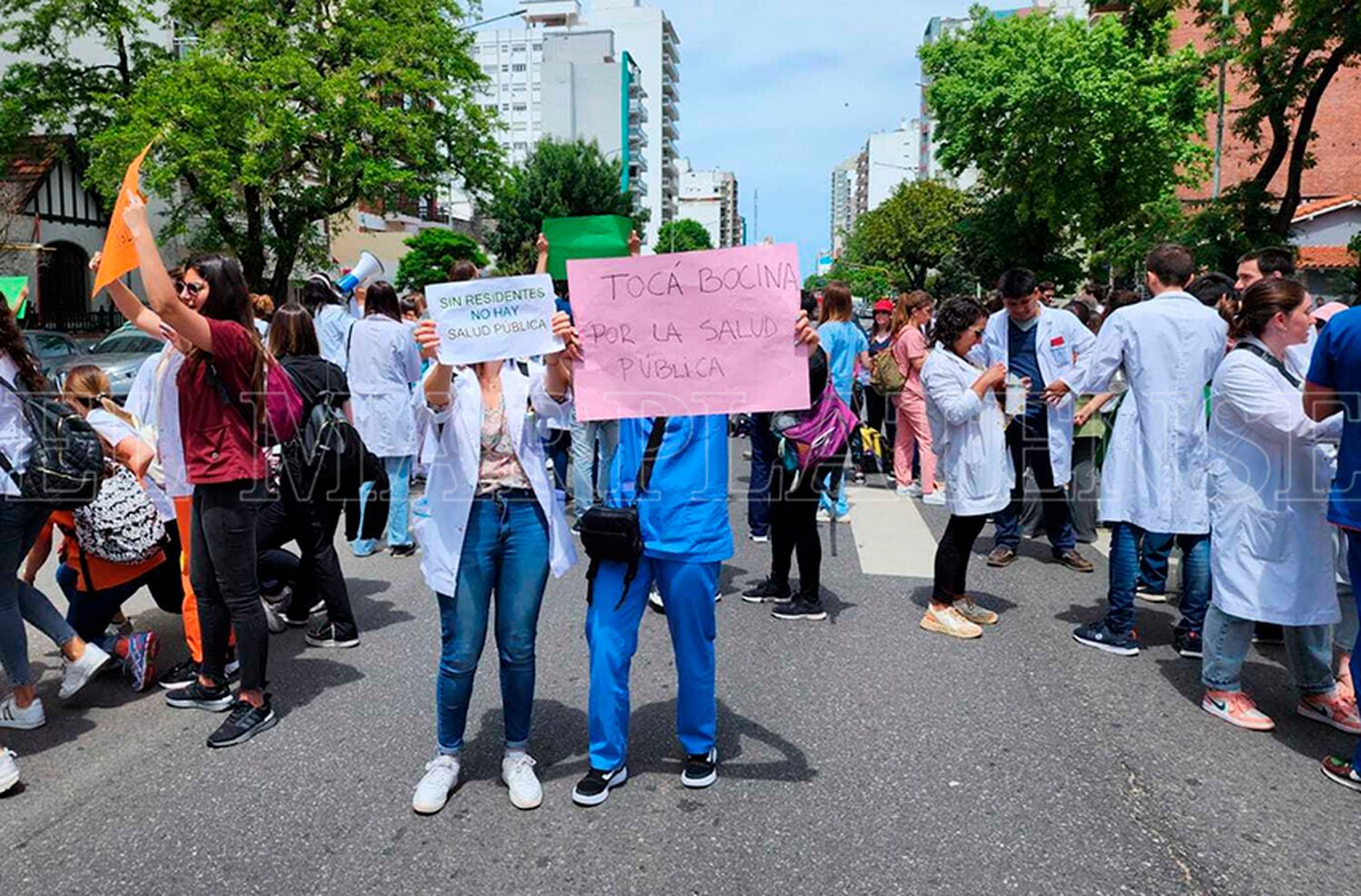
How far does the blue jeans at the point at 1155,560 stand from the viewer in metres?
5.25

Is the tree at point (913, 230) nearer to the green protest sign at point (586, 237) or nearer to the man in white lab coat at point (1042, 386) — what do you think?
the man in white lab coat at point (1042, 386)

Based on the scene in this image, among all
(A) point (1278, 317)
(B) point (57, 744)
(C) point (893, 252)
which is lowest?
(B) point (57, 744)

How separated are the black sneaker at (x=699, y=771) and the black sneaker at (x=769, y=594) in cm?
228

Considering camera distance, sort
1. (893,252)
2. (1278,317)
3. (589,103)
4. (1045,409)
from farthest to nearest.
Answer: (589,103), (893,252), (1045,409), (1278,317)

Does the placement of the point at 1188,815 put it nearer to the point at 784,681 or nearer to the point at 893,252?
the point at 784,681

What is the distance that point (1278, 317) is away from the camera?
398cm

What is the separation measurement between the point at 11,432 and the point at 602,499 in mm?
2358

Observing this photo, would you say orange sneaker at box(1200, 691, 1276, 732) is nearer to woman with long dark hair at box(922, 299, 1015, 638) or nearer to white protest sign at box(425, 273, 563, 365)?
woman with long dark hair at box(922, 299, 1015, 638)

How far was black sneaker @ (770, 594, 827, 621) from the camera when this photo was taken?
18.5 ft

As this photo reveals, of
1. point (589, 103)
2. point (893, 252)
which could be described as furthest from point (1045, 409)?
point (589, 103)

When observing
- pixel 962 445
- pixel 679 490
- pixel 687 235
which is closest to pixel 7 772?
pixel 679 490

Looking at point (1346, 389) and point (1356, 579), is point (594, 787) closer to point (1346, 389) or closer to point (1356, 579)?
point (1356, 579)

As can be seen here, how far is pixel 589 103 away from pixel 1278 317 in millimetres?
97103

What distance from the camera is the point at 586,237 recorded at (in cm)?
500
